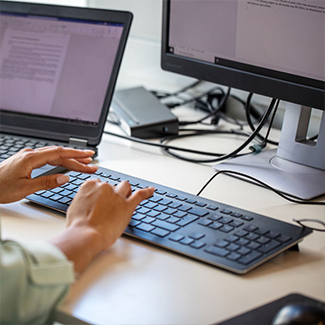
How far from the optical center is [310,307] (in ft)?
1.67

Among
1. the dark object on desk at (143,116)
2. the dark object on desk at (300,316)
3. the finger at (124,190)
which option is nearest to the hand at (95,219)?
the finger at (124,190)

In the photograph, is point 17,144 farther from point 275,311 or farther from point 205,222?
point 275,311

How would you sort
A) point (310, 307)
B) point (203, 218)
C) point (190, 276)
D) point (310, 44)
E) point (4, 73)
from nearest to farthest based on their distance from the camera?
point (310, 307), point (190, 276), point (203, 218), point (310, 44), point (4, 73)

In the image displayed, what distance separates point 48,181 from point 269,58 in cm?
45

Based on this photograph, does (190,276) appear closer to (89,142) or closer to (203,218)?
(203,218)

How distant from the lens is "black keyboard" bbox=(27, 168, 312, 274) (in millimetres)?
657

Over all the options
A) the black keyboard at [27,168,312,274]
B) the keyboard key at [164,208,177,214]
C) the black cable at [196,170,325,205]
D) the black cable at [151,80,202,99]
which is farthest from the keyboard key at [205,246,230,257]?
the black cable at [151,80,202,99]

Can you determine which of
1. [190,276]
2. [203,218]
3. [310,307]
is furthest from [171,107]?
[310,307]

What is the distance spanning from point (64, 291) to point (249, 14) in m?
0.60

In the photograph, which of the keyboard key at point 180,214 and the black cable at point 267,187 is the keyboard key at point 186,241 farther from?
the black cable at point 267,187

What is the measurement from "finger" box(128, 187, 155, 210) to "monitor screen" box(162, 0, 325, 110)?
1.05 feet

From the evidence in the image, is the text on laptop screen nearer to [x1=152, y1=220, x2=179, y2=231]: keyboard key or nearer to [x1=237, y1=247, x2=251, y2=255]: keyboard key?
[x1=152, y1=220, x2=179, y2=231]: keyboard key

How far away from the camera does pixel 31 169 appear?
0.84m

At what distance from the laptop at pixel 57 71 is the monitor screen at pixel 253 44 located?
122mm
